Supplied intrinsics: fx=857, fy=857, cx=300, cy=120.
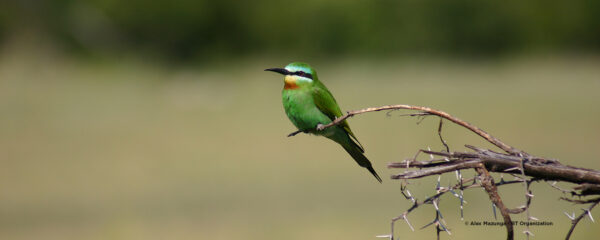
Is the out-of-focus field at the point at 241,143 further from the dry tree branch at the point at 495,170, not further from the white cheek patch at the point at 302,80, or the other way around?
the dry tree branch at the point at 495,170

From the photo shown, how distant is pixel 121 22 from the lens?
1473 cm

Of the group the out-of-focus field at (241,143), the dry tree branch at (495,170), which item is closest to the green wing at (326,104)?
the dry tree branch at (495,170)

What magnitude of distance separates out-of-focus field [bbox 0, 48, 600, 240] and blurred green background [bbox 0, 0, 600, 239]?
34 mm

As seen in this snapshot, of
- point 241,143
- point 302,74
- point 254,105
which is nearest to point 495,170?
point 302,74

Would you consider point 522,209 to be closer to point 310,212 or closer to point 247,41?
point 310,212

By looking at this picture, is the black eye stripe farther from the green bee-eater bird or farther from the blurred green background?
the blurred green background

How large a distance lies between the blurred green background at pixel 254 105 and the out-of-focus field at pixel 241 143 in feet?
0.11

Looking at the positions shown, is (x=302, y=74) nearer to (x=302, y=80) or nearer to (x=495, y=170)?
(x=302, y=80)

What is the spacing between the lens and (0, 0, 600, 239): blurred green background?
26.1ft

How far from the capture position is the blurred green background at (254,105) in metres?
7.94

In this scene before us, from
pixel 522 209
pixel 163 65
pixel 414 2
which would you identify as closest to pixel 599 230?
pixel 522 209

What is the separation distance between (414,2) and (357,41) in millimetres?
1175

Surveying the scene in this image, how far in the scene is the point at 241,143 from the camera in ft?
37.4

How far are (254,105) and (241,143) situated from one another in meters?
2.02
